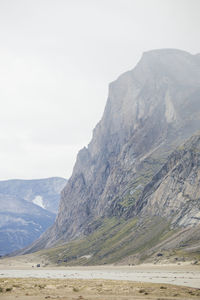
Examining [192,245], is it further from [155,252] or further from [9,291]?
[9,291]

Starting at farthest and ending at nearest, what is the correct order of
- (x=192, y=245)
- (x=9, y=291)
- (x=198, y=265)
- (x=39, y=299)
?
1. (x=192, y=245)
2. (x=198, y=265)
3. (x=9, y=291)
4. (x=39, y=299)

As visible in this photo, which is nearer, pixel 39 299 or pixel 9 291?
pixel 39 299

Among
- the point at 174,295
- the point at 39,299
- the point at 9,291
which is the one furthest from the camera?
the point at 9,291

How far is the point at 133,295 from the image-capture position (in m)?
49.9

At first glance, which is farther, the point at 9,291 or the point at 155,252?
the point at 155,252

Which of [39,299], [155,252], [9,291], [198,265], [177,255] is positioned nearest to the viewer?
[39,299]

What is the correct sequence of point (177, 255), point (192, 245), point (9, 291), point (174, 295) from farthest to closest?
point (192, 245)
point (177, 255)
point (9, 291)
point (174, 295)

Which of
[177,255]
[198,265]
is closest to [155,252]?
[177,255]

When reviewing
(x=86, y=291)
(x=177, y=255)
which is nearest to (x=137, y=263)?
(x=177, y=255)

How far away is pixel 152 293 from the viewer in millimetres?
51719

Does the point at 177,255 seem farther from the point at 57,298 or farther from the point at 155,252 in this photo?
the point at 57,298

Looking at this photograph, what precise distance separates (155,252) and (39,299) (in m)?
163

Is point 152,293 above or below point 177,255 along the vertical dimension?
above

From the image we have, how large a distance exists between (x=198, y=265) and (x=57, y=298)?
105m
